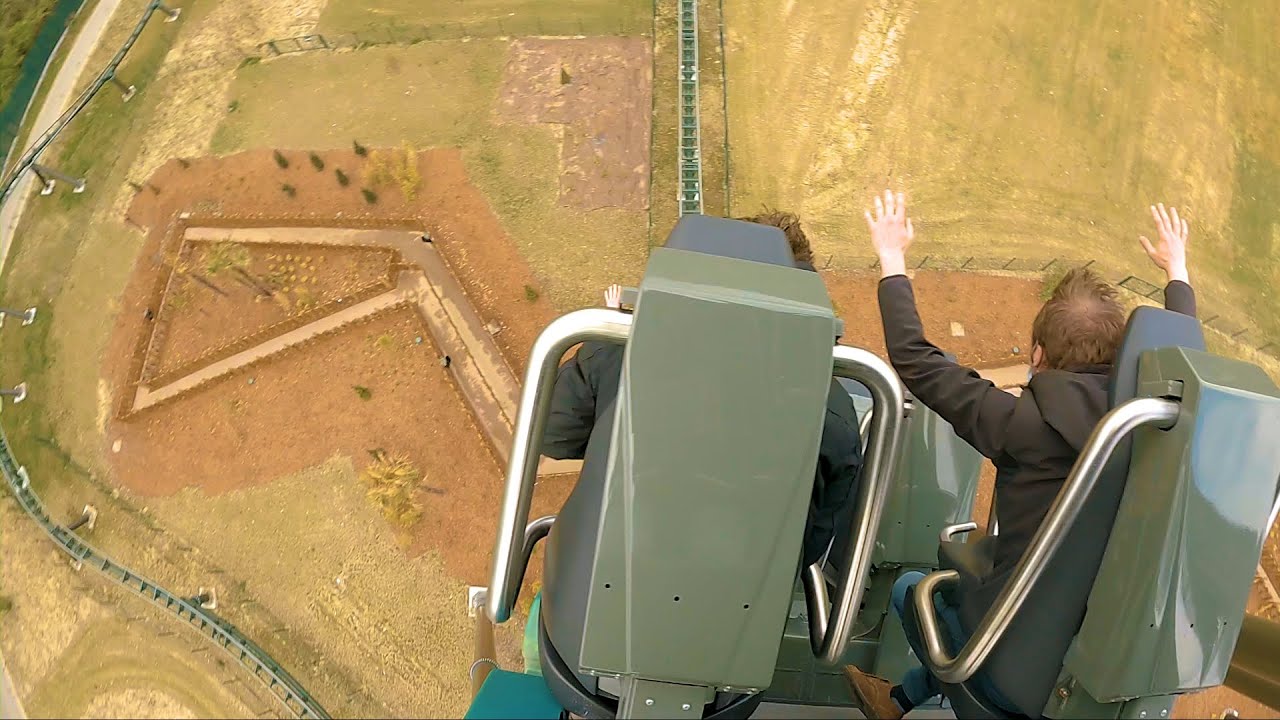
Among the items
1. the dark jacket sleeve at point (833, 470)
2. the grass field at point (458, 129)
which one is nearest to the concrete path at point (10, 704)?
the grass field at point (458, 129)

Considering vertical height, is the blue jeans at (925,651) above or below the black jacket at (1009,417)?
below

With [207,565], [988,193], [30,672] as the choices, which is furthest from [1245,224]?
[30,672]

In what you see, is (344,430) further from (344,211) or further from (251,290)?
(344,211)

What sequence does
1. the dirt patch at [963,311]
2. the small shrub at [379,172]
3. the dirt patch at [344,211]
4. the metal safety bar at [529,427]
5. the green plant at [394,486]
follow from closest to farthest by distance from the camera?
the metal safety bar at [529,427] < the green plant at [394,486] < the dirt patch at [963,311] < the dirt patch at [344,211] < the small shrub at [379,172]

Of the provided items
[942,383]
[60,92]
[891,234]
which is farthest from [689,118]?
[60,92]

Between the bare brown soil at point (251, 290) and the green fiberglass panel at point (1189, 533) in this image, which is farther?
the bare brown soil at point (251, 290)

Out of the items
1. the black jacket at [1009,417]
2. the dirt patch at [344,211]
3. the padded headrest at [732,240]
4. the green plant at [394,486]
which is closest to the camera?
the black jacket at [1009,417]

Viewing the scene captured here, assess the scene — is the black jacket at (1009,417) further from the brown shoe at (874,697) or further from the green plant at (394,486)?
the green plant at (394,486)

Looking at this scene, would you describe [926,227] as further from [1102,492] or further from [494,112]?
[1102,492]
